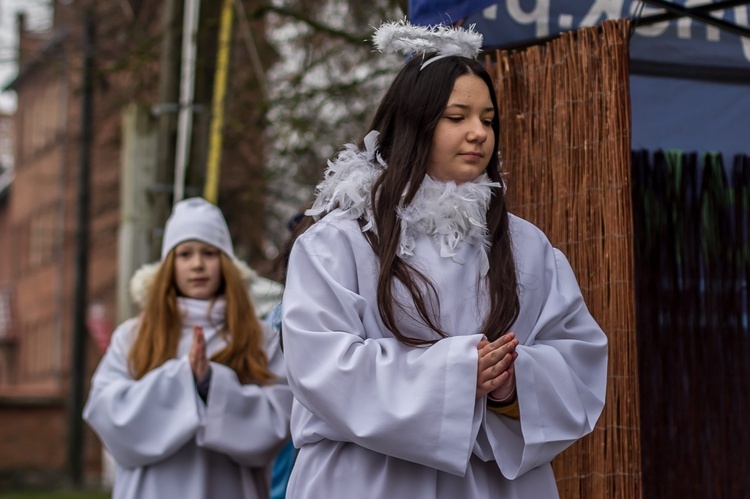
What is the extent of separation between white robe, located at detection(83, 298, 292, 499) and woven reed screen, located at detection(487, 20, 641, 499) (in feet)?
5.13

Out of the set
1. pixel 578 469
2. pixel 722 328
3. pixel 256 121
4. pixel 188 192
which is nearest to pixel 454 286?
pixel 578 469

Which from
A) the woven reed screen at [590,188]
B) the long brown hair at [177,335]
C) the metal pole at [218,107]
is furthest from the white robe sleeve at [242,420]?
the metal pole at [218,107]

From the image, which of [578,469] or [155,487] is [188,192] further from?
[578,469]

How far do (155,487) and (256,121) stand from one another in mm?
4913

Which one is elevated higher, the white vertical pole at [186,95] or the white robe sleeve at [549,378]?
the white vertical pole at [186,95]

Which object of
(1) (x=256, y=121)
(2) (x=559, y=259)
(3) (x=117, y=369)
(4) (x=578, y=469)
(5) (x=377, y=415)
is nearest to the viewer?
(5) (x=377, y=415)

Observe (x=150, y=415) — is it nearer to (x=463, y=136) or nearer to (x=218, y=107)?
(x=463, y=136)

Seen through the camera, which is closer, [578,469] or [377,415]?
[377,415]

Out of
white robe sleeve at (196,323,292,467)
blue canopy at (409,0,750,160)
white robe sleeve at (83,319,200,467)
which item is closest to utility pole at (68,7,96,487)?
white robe sleeve at (83,319,200,467)

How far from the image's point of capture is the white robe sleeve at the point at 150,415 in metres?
5.50

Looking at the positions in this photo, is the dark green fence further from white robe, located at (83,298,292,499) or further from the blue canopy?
white robe, located at (83,298,292,499)

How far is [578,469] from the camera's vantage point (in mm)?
4293

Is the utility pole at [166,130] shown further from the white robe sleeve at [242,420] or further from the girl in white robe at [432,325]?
the girl in white robe at [432,325]

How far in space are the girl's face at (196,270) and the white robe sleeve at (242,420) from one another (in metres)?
0.43
